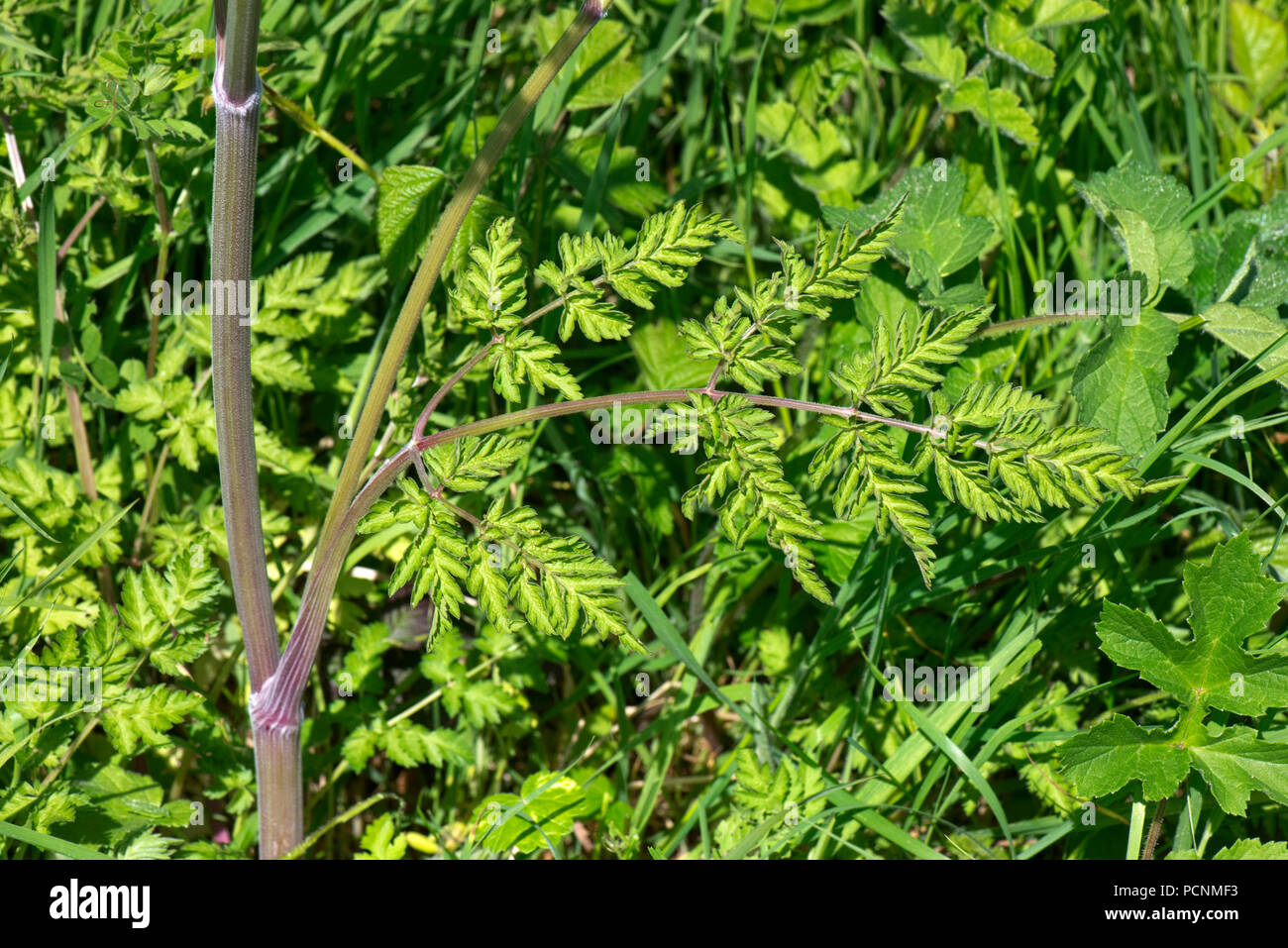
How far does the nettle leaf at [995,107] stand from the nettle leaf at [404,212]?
136 cm

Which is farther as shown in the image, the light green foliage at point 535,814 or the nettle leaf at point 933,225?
the nettle leaf at point 933,225

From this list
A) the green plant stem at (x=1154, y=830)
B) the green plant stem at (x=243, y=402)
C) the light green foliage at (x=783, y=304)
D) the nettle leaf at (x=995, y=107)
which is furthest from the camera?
the nettle leaf at (x=995, y=107)

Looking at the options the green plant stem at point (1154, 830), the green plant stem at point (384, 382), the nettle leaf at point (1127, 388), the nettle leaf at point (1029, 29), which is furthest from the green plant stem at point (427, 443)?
the nettle leaf at point (1029, 29)

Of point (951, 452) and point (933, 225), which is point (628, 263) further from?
point (933, 225)

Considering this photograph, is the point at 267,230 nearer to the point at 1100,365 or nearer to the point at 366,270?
the point at 366,270

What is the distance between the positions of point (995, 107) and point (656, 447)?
1235 mm

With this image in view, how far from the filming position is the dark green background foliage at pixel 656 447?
2104mm

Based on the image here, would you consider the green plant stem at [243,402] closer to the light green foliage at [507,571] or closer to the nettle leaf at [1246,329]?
the light green foliage at [507,571]

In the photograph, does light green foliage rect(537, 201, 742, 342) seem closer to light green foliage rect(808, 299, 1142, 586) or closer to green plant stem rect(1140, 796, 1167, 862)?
light green foliage rect(808, 299, 1142, 586)

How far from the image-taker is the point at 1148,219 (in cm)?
238

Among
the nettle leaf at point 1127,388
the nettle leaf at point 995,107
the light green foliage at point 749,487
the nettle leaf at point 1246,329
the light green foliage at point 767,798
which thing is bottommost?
the light green foliage at point 767,798

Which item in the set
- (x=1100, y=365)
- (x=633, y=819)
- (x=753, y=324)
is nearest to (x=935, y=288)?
(x=1100, y=365)

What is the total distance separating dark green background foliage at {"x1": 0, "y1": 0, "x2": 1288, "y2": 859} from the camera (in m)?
2.10

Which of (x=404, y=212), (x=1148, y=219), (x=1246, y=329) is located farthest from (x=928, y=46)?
(x=404, y=212)
